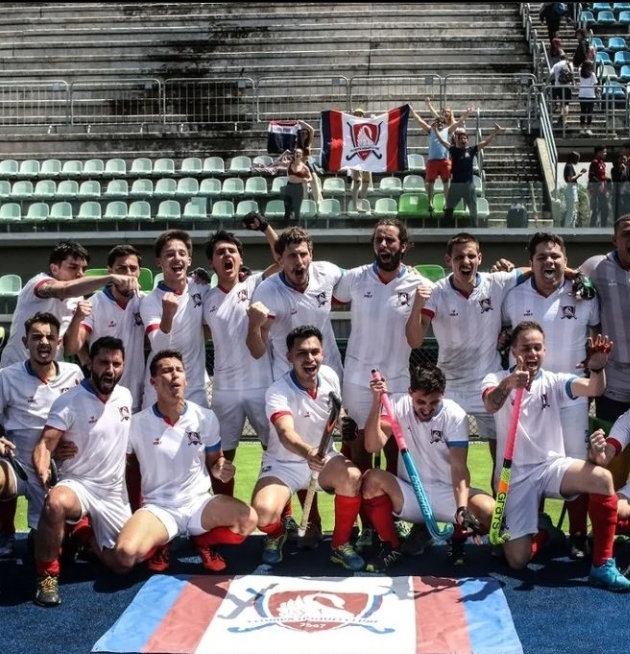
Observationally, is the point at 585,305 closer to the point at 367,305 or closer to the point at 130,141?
the point at 367,305

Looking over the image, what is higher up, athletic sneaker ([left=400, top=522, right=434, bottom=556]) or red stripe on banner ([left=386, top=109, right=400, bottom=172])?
red stripe on banner ([left=386, top=109, right=400, bottom=172])

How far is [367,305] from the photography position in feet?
24.0

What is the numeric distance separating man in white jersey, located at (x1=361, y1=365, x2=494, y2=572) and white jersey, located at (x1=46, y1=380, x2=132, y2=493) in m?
1.53

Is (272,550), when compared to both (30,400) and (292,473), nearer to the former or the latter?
(292,473)

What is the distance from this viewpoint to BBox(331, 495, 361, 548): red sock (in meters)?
6.60

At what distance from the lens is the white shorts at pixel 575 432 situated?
6.86 meters

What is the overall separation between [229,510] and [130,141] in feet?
48.6

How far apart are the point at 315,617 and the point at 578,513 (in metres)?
1.97

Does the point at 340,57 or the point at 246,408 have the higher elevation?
the point at 340,57

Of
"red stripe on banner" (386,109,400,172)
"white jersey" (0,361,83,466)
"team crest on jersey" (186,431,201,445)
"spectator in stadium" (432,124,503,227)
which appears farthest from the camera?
"red stripe on banner" (386,109,400,172)

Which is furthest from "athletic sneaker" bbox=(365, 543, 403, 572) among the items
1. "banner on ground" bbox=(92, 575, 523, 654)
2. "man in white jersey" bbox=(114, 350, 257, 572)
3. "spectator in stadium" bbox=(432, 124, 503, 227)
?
"spectator in stadium" bbox=(432, 124, 503, 227)

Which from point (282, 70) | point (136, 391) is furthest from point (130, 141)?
point (136, 391)

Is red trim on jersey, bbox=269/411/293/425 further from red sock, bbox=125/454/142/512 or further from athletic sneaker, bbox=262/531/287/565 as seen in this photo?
red sock, bbox=125/454/142/512

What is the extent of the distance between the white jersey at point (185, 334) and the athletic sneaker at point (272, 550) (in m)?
1.15
